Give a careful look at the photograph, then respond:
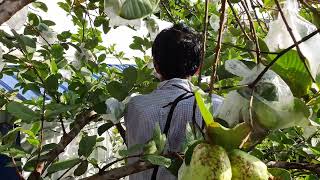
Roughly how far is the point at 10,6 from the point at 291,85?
38 centimetres

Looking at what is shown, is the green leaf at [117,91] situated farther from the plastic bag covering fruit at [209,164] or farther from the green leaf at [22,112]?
the plastic bag covering fruit at [209,164]

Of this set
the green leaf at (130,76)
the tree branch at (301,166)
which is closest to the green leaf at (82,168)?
the green leaf at (130,76)

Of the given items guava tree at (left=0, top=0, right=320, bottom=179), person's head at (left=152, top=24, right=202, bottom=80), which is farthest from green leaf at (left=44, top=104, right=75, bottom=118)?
person's head at (left=152, top=24, right=202, bottom=80)

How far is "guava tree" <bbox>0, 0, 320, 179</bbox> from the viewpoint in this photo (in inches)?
24.4

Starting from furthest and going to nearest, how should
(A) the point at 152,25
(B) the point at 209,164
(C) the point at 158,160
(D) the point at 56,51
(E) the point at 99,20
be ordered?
(E) the point at 99,20, (D) the point at 56,51, (A) the point at 152,25, (C) the point at 158,160, (B) the point at 209,164

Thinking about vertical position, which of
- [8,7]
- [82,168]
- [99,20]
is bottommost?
[82,168]

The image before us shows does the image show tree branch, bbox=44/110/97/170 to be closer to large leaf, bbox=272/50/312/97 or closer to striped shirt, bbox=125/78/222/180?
striped shirt, bbox=125/78/222/180

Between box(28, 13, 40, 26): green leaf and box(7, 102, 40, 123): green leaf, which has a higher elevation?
box(28, 13, 40, 26): green leaf

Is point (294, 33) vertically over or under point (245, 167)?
over

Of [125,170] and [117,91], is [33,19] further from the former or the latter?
[125,170]

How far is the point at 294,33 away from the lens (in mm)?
622

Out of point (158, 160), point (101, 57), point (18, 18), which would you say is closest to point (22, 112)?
point (18, 18)

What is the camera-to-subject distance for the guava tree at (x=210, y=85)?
0.62m

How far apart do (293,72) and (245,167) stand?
140 mm
